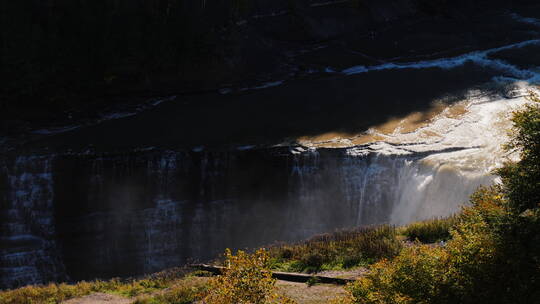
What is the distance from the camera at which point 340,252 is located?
1833 cm

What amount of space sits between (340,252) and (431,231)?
3.02 m

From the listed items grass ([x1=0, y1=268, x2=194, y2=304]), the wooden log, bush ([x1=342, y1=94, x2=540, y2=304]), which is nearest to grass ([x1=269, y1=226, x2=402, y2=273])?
the wooden log

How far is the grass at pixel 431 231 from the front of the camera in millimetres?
18312

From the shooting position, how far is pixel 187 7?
4100cm

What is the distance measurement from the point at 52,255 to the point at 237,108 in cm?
1325

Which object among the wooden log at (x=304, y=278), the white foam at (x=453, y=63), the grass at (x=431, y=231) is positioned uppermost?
the white foam at (x=453, y=63)

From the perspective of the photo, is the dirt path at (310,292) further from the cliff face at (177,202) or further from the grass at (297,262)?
the cliff face at (177,202)

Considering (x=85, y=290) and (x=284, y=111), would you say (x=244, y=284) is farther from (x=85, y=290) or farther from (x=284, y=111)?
(x=284, y=111)

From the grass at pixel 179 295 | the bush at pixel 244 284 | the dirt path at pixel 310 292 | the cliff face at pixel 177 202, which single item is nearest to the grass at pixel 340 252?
the dirt path at pixel 310 292

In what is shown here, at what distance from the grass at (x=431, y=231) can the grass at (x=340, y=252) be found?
2.06 feet

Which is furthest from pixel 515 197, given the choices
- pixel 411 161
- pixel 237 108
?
pixel 237 108

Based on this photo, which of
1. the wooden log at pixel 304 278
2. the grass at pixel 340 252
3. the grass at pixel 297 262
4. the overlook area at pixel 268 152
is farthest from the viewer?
the grass at pixel 340 252

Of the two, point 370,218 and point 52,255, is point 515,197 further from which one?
point 52,255

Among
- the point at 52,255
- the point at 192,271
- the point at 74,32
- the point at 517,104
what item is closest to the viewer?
the point at 192,271
